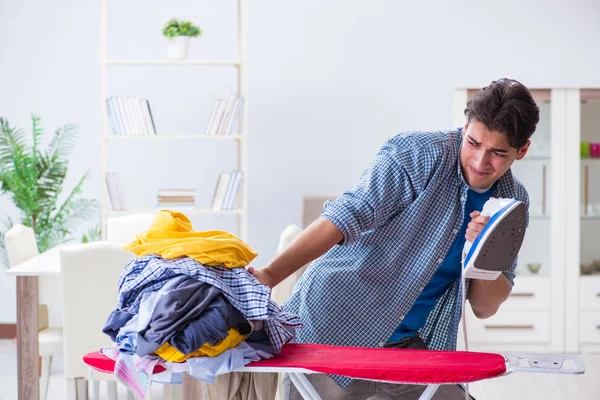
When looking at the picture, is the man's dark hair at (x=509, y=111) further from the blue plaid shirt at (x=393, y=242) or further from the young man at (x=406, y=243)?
the blue plaid shirt at (x=393, y=242)

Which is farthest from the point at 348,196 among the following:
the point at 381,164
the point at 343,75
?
the point at 343,75

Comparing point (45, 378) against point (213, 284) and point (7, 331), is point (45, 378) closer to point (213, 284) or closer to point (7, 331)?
point (7, 331)

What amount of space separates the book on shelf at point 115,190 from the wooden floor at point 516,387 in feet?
3.13

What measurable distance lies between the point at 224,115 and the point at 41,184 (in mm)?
1172

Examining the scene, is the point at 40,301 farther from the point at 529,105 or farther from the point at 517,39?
the point at 517,39

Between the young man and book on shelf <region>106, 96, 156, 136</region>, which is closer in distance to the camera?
the young man

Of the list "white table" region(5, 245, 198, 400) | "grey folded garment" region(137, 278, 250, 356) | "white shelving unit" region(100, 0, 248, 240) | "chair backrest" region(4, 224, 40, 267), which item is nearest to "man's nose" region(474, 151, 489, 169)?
"grey folded garment" region(137, 278, 250, 356)

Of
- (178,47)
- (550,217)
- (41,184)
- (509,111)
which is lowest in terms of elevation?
(550,217)

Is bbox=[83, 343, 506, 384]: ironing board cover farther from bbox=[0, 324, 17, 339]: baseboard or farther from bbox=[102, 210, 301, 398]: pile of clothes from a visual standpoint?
bbox=[0, 324, 17, 339]: baseboard

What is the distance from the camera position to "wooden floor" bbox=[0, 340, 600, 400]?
4.10m

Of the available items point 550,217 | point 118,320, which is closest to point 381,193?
point 118,320

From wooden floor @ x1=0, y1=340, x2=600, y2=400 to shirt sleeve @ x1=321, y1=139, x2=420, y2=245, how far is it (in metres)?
2.47

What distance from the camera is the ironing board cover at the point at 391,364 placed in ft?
5.24

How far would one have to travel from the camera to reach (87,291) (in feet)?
9.96
